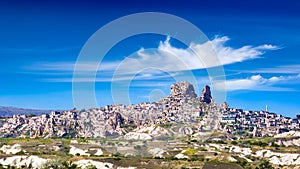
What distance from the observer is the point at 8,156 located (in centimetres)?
12131

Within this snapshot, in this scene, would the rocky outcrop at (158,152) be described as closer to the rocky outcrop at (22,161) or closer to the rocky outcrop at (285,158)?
the rocky outcrop at (22,161)

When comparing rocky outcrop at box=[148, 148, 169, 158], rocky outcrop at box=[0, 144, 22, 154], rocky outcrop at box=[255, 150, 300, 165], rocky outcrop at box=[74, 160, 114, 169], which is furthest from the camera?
rocky outcrop at box=[0, 144, 22, 154]

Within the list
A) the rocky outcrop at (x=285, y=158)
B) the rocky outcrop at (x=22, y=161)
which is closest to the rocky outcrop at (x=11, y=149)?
the rocky outcrop at (x=22, y=161)

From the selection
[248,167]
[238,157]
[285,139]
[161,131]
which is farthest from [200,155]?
[161,131]

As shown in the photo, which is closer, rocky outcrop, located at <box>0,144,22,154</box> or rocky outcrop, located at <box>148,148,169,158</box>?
rocky outcrop, located at <box>148,148,169,158</box>

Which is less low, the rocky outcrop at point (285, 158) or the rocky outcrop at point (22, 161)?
the rocky outcrop at point (285, 158)

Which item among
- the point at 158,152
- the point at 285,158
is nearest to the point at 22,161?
the point at 158,152

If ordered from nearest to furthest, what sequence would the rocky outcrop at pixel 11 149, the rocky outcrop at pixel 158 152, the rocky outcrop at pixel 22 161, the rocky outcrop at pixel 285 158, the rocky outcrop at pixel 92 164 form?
the rocky outcrop at pixel 92 164
the rocky outcrop at pixel 22 161
the rocky outcrop at pixel 285 158
the rocky outcrop at pixel 158 152
the rocky outcrop at pixel 11 149

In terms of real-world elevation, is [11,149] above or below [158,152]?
below

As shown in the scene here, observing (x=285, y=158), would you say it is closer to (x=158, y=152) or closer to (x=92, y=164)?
(x=158, y=152)

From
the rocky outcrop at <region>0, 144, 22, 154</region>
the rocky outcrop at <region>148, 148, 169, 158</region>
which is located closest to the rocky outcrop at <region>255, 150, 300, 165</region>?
the rocky outcrop at <region>148, 148, 169, 158</region>

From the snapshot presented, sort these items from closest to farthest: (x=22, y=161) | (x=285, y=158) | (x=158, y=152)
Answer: (x=22, y=161) → (x=285, y=158) → (x=158, y=152)

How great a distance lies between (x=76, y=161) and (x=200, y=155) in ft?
115

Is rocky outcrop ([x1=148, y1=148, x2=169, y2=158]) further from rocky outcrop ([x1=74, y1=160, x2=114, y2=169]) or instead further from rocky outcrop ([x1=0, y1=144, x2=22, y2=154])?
rocky outcrop ([x1=0, y1=144, x2=22, y2=154])
